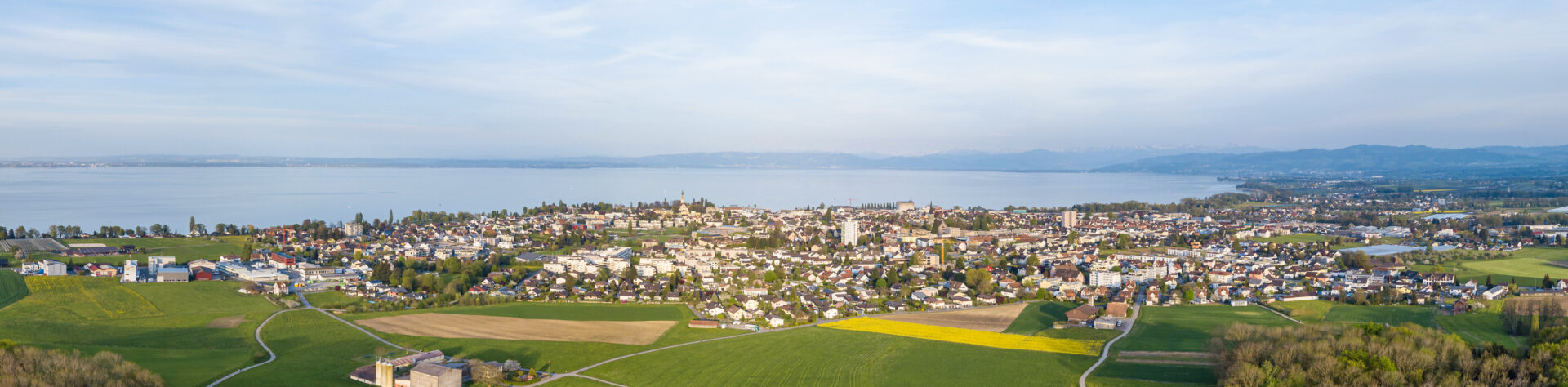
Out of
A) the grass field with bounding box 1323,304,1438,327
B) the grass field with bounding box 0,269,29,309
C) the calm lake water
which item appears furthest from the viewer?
the calm lake water

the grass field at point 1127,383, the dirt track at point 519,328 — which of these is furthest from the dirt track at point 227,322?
the grass field at point 1127,383

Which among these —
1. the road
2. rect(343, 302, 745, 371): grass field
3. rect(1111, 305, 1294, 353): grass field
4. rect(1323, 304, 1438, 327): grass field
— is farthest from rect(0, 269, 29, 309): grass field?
rect(1323, 304, 1438, 327): grass field

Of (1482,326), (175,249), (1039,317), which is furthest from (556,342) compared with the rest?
(175,249)

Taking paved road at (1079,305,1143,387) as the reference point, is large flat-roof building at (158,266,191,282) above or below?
above

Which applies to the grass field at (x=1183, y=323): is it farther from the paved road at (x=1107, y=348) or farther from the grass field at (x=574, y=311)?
the grass field at (x=574, y=311)

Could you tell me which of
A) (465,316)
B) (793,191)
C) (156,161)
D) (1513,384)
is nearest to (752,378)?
(465,316)

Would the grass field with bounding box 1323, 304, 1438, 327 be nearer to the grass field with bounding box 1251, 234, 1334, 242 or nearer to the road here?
the grass field with bounding box 1251, 234, 1334, 242
